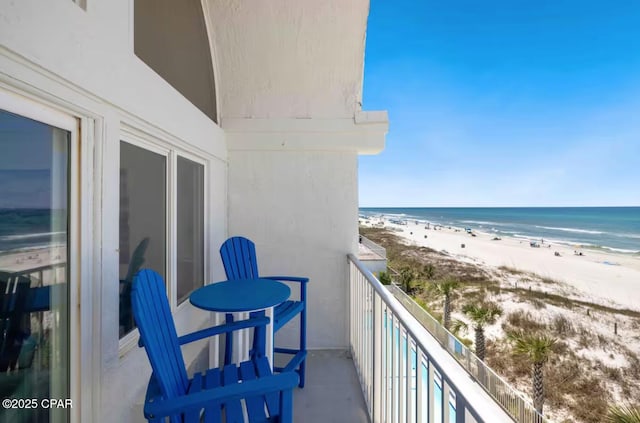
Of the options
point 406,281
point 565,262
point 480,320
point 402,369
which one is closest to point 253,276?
point 402,369

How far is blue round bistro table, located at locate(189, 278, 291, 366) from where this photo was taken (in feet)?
5.02

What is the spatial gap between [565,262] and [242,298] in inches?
1016

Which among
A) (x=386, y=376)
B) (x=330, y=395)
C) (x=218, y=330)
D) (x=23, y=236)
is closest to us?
(x=23, y=236)

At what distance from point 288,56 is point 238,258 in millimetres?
2048

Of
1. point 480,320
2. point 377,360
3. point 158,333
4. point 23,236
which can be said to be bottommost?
point 480,320

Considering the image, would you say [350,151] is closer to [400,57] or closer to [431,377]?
[431,377]

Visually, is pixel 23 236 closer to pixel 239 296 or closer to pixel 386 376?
pixel 239 296

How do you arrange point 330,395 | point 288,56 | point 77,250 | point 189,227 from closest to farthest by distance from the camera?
point 77,250 → point 330,395 → point 189,227 → point 288,56

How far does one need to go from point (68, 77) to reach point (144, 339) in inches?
39.3

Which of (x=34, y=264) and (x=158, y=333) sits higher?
(x=34, y=264)

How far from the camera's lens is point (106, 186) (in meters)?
1.23

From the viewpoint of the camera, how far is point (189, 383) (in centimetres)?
134

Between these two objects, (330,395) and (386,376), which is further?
(330,395)

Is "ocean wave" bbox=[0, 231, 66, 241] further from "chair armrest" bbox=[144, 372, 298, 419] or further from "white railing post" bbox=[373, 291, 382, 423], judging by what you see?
"white railing post" bbox=[373, 291, 382, 423]
